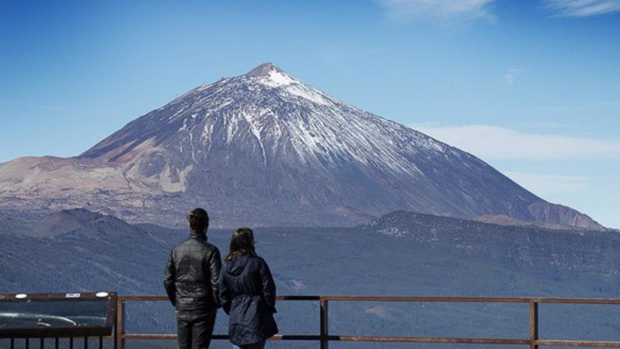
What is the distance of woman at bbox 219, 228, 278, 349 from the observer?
10758 millimetres

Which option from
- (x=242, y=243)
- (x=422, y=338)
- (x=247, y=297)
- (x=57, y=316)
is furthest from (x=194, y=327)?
(x=422, y=338)

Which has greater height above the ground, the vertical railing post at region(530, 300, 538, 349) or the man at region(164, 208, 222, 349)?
the man at region(164, 208, 222, 349)

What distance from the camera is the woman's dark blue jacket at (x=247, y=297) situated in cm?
1079

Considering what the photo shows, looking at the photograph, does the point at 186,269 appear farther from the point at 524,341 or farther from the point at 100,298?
the point at 524,341

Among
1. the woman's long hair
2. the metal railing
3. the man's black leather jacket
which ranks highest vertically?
the woman's long hair

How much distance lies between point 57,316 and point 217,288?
4.47 feet

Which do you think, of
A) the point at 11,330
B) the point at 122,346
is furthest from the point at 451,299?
the point at 11,330

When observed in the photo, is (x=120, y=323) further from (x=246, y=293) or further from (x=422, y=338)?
(x=422, y=338)

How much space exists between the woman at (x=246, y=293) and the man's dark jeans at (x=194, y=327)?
24cm

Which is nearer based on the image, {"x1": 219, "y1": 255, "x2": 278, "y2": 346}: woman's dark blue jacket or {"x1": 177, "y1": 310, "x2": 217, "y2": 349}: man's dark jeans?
{"x1": 219, "y1": 255, "x2": 278, "y2": 346}: woman's dark blue jacket

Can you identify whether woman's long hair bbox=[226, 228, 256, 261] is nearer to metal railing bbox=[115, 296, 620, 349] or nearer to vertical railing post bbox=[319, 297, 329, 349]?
metal railing bbox=[115, 296, 620, 349]

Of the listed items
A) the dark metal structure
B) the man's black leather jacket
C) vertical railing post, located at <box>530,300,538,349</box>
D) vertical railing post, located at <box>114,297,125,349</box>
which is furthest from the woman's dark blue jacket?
vertical railing post, located at <box>530,300,538,349</box>

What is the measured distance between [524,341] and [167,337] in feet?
11.8

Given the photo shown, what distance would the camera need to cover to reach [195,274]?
36.0 feet
